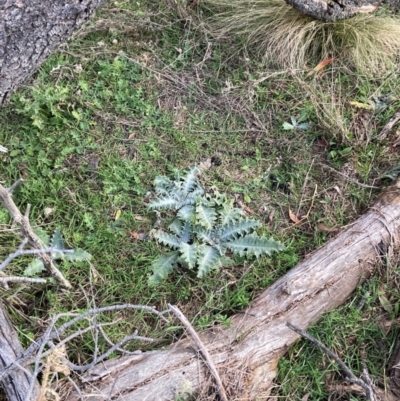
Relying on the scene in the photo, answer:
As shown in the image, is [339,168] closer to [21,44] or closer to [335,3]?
[335,3]

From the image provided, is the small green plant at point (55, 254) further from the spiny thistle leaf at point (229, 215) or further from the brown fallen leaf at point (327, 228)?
the brown fallen leaf at point (327, 228)

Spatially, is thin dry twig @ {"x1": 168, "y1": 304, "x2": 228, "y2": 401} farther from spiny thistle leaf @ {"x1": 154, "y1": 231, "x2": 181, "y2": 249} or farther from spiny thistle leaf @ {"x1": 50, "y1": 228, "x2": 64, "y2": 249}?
spiny thistle leaf @ {"x1": 50, "y1": 228, "x2": 64, "y2": 249}

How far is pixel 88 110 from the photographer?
2941 mm

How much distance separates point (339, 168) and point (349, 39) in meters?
1.02

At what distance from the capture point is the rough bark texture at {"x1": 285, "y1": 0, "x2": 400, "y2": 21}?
2.99m

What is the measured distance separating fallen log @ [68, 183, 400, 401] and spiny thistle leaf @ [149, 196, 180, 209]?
713mm

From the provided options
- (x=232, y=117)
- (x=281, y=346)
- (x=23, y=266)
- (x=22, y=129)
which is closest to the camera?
(x=281, y=346)

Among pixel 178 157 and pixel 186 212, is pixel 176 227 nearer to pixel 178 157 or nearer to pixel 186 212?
pixel 186 212

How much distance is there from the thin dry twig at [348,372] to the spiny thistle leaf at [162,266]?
2.25 ft

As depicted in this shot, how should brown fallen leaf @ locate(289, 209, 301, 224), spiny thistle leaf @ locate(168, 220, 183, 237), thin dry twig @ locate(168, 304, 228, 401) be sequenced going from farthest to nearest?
brown fallen leaf @ locate(289, 209, 301, 224) < spiny thistle leaf @ locate(168, 220, 183, 237) < thin dry twig @ locate(168, 304, 228, 401)

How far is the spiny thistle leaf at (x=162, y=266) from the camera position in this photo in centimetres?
250

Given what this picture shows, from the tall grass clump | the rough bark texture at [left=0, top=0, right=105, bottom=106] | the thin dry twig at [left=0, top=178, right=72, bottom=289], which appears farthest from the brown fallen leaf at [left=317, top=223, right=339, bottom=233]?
the rough bark texture at [left=0, top=0, right=105, bottom=106]

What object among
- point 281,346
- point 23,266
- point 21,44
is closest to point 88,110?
point 21,44

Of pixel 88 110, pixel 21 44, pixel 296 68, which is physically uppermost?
pixel 21 44
